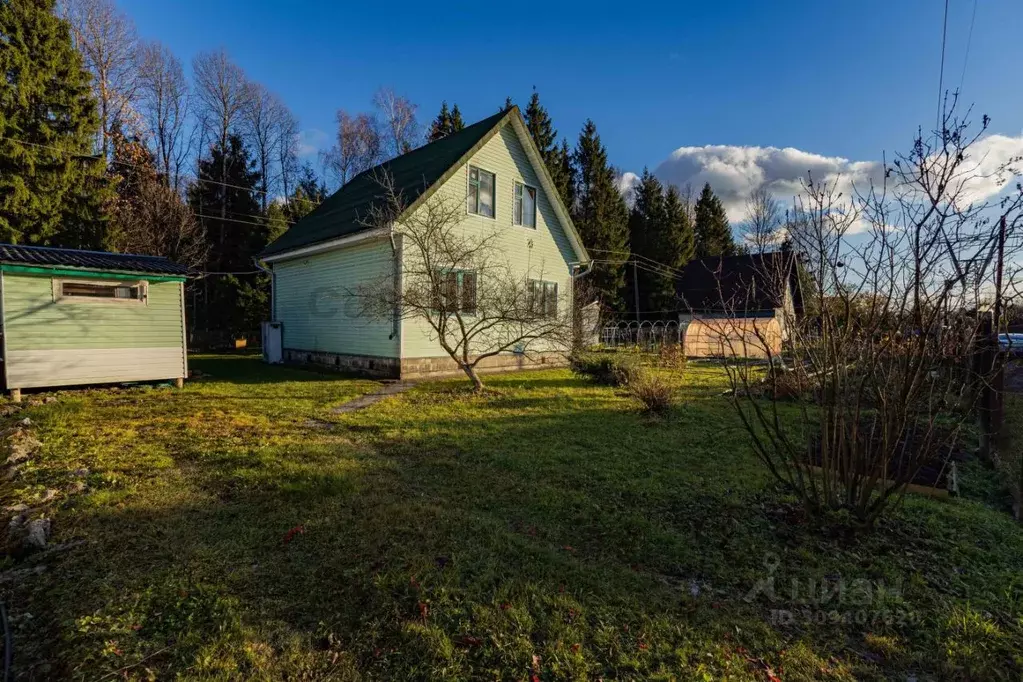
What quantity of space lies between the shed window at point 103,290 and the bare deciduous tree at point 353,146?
79.6 feet

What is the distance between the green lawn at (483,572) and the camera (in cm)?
240

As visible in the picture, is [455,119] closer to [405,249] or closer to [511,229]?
[511,229]

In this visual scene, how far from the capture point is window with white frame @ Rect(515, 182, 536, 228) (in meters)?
15.2

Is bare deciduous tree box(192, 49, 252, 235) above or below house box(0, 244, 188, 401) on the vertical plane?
above

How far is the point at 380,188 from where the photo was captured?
49.8 feet

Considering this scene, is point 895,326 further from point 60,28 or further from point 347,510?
point 60,28

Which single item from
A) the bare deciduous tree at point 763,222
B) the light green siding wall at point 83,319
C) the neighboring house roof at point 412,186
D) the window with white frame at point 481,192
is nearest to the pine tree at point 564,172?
the neighboring house roof at point 412,186

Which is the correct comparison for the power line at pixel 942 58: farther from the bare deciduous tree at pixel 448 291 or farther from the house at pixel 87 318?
the house at pixel 87 318

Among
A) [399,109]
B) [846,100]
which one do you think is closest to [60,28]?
[399,109]

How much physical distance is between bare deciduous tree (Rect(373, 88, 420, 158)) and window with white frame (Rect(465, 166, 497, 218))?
20.9 metres

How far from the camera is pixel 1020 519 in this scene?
15.1 feet

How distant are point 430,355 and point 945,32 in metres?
11.0

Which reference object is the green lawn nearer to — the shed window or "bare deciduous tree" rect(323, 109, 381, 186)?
Answer: the shed window

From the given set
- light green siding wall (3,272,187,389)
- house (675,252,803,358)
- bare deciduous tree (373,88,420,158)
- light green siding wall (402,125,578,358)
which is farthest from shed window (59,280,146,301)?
bare deciduous tree (373,88,420,158)
